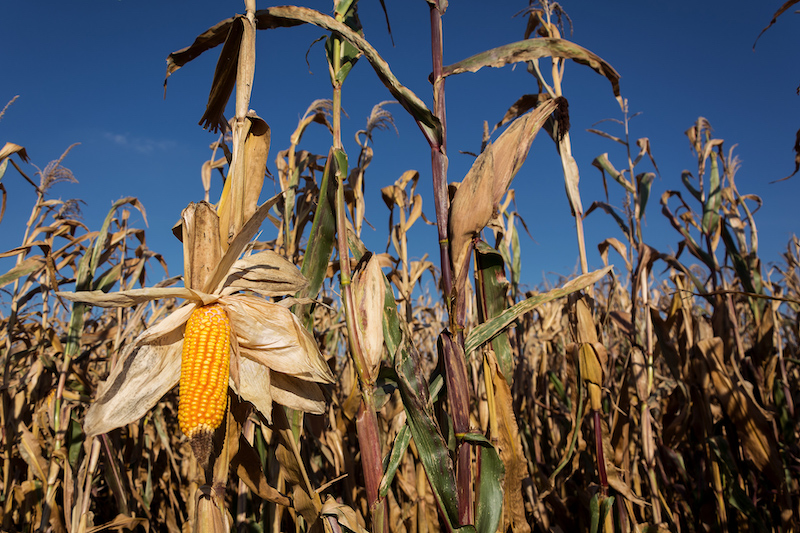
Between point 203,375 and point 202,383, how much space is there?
0.07ft

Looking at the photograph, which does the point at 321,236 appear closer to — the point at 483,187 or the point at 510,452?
the point at 483,187

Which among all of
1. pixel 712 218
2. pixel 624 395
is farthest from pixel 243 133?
pixel 712 218

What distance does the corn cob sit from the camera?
49.1 inches

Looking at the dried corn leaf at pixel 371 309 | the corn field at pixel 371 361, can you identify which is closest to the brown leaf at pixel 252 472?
the corn field at pixel 371 361

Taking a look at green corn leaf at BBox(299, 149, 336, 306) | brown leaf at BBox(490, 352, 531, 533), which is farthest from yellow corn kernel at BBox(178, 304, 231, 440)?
brown leaf at BBox(490, 352, 531, 533)

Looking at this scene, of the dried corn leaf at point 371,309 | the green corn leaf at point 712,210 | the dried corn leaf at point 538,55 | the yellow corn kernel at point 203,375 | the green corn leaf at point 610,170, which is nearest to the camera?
the yellow corn kernel at point 203,375

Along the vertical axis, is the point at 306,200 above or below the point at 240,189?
above

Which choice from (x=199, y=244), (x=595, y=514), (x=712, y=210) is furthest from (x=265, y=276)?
(x=712, y=210)

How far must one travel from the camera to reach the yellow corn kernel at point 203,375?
125 centimetres

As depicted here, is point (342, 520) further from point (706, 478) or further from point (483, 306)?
point (706, 478)

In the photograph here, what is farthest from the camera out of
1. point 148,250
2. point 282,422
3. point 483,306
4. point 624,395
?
point 148,250

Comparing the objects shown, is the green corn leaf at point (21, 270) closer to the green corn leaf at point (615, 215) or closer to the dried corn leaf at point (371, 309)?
the dried corn leaf at point (371, 309)

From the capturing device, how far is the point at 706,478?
11.1 ft

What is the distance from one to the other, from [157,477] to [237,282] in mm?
3427
